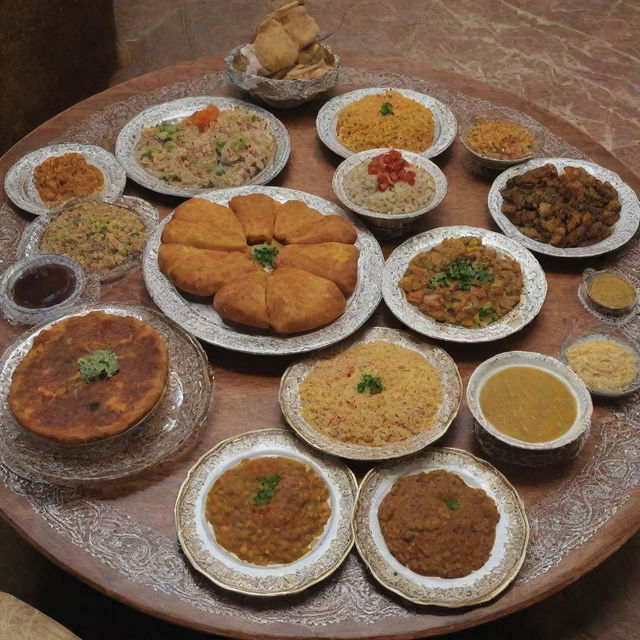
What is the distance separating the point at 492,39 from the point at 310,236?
6427 mm

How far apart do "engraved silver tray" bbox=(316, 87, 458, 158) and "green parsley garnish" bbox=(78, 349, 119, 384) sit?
2.36 meters

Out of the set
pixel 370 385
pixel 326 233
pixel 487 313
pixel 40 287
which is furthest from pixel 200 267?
pixel 487 313

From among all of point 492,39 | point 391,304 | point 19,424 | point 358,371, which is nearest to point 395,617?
point 358,371

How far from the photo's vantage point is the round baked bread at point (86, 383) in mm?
3244

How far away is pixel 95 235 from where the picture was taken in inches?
171

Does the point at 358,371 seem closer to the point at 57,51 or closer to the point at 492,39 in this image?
the point at 57,51

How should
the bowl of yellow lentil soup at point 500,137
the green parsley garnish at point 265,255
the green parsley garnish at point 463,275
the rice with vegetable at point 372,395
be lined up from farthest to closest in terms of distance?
the bowl of yellow lentil soup at point 500,137 → the green parsley garnish at point 265,255 → the green parsley garnish at point 463,275 → the rice with vegetable at point 372,395

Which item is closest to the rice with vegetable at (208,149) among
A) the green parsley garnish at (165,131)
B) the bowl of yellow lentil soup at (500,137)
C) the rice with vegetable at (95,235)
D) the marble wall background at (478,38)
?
the green parsley garnish at (165,131)

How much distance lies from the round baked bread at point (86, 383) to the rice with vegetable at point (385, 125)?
89.9 inches

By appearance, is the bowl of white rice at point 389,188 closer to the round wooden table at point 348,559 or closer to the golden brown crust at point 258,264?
the golden brown crust at point 258,264

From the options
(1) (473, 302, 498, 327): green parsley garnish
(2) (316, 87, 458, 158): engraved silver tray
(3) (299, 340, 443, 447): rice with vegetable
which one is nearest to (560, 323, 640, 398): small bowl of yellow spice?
(1) (473, 302, 498, 327): green parsley garnish

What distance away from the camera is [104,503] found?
3307 mm

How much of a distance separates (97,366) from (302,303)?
3.70ft

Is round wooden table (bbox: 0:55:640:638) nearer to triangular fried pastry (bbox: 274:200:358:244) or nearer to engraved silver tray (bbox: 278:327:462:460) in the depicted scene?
engraved silver tray (bbox: 278:327:462:460)
